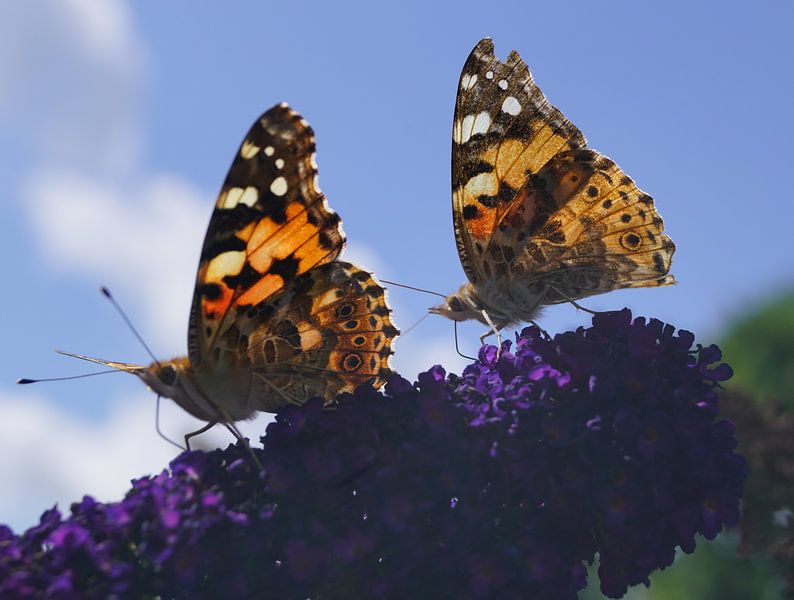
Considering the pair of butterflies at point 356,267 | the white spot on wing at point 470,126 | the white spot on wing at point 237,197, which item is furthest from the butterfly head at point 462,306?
the white spot on wing at point 237,197

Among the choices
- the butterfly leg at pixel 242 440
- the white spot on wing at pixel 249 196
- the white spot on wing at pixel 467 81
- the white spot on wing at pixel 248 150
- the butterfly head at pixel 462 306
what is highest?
the white spot on wing at pixel 467 81

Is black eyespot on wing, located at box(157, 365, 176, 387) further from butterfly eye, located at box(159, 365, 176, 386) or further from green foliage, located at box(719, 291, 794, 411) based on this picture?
green foliage, located at box(719, 291, 794, 411)

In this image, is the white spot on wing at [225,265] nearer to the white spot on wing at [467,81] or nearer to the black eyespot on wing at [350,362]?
the black eyespot on wing at [350,362]

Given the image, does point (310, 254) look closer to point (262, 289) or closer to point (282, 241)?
point (282, 241)

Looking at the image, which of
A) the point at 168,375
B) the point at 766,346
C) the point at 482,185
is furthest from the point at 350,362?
the point at 766,346

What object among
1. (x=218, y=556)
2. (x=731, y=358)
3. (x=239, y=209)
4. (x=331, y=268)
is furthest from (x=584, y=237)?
(x=731, y=358)

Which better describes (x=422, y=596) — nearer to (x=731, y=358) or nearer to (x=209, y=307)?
(x=209, y=307)

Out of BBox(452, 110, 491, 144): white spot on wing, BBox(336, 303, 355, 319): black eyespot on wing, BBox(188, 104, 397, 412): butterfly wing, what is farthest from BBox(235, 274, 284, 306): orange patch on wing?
BBox(452, 110, 491, 144): white spot on wing
